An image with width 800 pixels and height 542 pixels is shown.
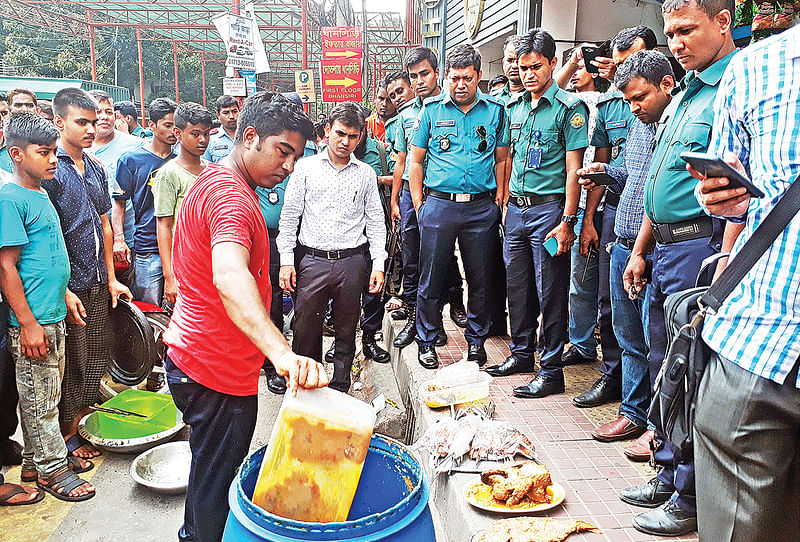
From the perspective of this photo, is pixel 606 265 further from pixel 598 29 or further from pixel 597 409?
pixel 598 29

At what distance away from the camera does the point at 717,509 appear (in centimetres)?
152

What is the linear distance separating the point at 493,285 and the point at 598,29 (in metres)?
3.95

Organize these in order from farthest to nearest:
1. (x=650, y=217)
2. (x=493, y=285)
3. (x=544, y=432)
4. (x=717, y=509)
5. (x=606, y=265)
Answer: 1. (x=493, y=285)
2. (x=606, y=265)
3. (x=544, y=432)
4. (x=650, y=217)
5. (x=717, y=509)

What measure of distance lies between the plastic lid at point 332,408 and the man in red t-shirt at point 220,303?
50 cm

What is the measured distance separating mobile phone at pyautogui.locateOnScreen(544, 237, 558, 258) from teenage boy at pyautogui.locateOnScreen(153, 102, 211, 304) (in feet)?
7.73

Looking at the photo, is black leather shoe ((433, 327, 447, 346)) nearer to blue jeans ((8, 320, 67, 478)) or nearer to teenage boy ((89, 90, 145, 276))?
blue jeans ((8, 320, 67, 478))

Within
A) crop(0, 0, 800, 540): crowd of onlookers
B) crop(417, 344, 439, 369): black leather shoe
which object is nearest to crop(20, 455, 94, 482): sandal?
crop(0, 0, 800, 540): crowd of onlookers

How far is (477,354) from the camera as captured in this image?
4148 mm

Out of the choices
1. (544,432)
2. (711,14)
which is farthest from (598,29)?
(544,432)

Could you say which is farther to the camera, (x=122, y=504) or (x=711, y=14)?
(x=122, y=504)

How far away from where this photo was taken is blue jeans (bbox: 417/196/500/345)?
403cm

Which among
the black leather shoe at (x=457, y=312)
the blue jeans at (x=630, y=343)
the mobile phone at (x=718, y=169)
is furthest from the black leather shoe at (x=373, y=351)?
the mobile phone at (x=718, y=169)

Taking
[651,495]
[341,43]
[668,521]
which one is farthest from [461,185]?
[341,43]

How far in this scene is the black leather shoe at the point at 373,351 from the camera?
505 cm
